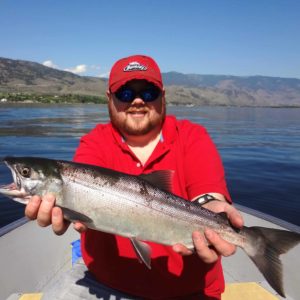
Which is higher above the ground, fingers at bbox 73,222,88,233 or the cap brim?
the cap brim

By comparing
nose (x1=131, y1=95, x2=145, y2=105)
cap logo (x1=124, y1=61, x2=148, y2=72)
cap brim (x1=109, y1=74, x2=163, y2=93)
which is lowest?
nose (x1=131, y1=95, x2=145, y2=105)

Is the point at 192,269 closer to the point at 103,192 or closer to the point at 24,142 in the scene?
the point at 103,192

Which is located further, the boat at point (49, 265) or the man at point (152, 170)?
the boat at point (49, 265)

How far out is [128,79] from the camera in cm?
493

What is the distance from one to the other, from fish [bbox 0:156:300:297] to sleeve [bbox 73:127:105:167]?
59 cm

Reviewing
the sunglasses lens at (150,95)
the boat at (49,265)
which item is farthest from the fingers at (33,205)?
the boat at (49,265)

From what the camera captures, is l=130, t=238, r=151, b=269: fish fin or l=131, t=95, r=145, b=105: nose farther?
l=131, t=95, r=145, b=105: nose

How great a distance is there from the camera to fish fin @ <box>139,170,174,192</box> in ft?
13.5

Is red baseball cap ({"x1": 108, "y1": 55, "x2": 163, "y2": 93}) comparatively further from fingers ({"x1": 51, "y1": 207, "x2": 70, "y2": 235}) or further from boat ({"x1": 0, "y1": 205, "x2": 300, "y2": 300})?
boat ({"x1": 0, "y1": 205, "x2": 300, "y2": 300})

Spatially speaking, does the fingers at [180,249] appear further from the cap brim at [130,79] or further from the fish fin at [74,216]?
the cap brim at [130,79]

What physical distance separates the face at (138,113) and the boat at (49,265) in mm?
3261

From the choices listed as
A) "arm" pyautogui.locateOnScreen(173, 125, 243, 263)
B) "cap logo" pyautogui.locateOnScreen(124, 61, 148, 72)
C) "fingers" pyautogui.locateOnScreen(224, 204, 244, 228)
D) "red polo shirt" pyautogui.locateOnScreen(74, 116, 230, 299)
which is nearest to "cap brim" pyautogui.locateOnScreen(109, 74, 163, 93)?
"cap logo" pyautogui.locateOnScreen(124, 61, 148, 72)

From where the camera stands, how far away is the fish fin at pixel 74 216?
3793 millimetres

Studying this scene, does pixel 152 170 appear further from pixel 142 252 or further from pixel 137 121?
pixel 142 252
